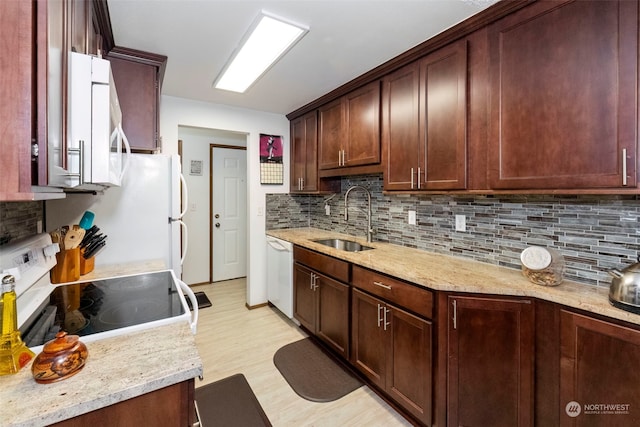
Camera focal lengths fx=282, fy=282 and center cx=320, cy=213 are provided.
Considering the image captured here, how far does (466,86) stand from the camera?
5.45ft

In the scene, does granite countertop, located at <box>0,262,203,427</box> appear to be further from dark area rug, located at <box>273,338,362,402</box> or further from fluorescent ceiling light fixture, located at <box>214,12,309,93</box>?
fluorescent ceiling light fixture, located at <box>214,12,309,93</box>

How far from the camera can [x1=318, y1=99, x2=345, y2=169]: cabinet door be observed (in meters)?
2.68

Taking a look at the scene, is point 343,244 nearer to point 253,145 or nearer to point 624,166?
point 253,145

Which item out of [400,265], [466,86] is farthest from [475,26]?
[400,265]

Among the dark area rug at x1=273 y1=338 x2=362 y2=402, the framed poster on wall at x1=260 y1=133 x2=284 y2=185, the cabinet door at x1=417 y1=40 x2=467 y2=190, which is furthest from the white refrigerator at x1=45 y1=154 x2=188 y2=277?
the cabinet door at x1=417 y1=40 x2=467 y2=190

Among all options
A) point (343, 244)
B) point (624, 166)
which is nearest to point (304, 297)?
point (343, 244)

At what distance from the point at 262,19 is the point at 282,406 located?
7.70 ft

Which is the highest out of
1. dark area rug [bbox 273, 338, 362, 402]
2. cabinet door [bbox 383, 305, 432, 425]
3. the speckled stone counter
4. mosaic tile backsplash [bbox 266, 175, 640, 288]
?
mosaic tile backsplash [bbox 266, 175, 640, 288]

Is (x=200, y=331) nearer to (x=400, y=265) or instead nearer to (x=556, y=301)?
(x=400, y=265)

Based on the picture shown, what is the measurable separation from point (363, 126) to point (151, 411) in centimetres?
224

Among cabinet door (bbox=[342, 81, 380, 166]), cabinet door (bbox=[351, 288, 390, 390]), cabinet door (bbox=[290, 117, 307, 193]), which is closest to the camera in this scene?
cabinet door (bbox=[351, 288, 390, 390])

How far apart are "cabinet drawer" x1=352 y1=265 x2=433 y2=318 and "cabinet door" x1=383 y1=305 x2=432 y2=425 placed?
0.18 feet

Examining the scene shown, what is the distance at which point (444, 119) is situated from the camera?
1.78 meters

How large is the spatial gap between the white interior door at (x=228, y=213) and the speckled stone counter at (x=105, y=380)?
138 inches
